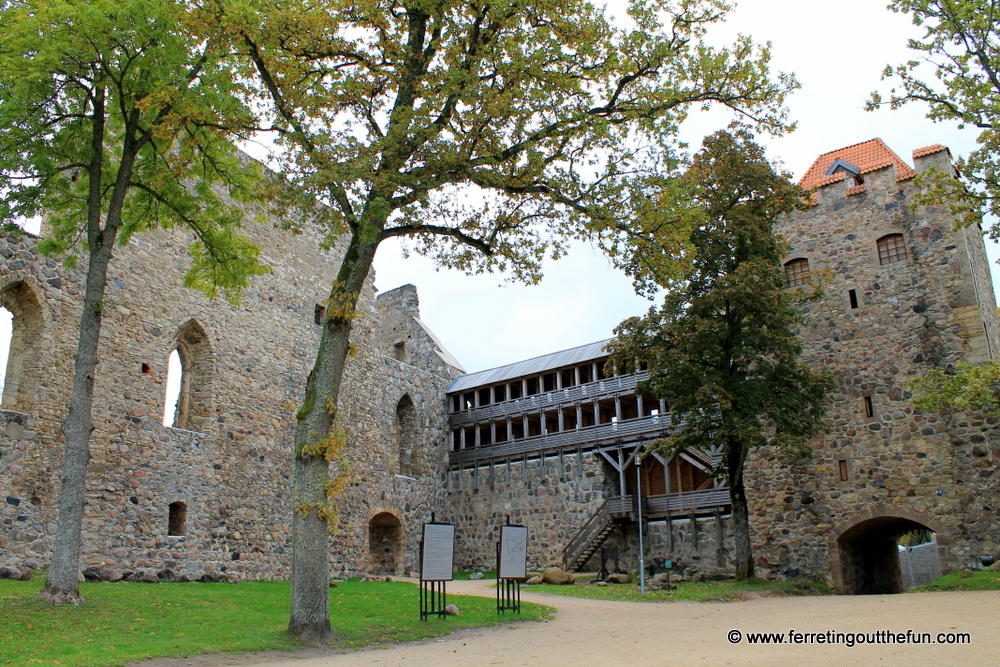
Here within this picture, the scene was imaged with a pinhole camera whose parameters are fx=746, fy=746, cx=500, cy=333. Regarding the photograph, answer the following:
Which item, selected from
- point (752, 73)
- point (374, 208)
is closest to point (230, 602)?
point (374, 208)

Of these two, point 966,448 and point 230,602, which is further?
point 966,448

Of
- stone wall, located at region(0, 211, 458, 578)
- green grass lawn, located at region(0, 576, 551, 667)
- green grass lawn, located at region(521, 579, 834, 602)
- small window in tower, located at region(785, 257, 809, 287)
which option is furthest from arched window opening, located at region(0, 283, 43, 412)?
small window in tower, located at region(785, 257, 809, 287)

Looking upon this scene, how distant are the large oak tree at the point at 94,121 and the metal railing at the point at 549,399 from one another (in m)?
15.5

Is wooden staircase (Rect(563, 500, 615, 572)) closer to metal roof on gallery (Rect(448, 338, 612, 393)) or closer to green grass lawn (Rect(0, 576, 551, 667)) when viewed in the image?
metal roof on gallery (Rect(448, 338, 612, 393))

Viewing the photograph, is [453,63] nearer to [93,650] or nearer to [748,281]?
[93,650]

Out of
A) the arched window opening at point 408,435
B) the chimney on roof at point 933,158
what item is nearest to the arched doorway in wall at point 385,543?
the arched window opening at point 408,435

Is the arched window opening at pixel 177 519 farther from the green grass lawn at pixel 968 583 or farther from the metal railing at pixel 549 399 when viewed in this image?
the green grass lawn at pixel 968 583

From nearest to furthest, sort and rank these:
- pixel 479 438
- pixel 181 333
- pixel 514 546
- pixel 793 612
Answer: pixel 793 612, pixel 514 546, pixel 181 333, pixel 479 438

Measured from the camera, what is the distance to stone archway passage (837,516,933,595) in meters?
19.5

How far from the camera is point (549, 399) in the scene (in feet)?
91.3

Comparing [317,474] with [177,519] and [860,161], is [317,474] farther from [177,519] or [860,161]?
[860,161]

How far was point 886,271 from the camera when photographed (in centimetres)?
2033

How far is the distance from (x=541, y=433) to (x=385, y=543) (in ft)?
22.4

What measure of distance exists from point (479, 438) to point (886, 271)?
15655 mm
